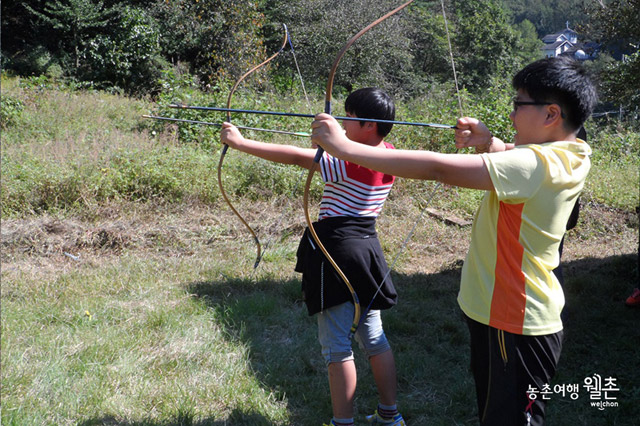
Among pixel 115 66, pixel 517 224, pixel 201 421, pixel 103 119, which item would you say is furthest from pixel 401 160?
pixel 115 66

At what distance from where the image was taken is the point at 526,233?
4.97 feet

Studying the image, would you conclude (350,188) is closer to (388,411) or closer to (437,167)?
(437,167)

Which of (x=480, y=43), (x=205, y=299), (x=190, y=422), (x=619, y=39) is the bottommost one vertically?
(x=205, y=299)

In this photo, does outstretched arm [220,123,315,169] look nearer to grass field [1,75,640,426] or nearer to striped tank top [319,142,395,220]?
striped tank top [319,142,395,220]

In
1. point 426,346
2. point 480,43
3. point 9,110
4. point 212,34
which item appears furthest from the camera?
point 480,43

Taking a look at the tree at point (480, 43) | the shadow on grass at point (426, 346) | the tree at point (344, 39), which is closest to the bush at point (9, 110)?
the shadow on grass at point (426, 346)

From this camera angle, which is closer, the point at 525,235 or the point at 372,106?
the point at 525,235

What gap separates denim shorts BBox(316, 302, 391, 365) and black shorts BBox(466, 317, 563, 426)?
0.66 metres

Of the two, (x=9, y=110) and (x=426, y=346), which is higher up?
(x=9, y=110)

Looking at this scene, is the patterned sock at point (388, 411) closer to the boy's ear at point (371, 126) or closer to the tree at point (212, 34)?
the boy's ear at point (371, 126)

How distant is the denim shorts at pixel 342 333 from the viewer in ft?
6.94

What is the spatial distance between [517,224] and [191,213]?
457cm

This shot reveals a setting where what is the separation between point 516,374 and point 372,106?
1.11m

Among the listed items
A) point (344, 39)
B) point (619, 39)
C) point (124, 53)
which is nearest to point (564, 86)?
point (619, 39)
